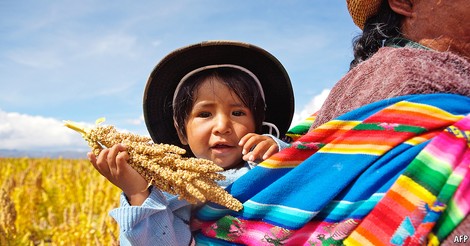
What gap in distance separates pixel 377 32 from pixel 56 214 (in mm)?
6282

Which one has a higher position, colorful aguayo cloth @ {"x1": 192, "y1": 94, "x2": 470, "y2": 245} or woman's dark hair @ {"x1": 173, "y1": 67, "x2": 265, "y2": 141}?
woman's dark hair @ {"x1": 173, "y1": 67, "x2": 265, "y2": 141}

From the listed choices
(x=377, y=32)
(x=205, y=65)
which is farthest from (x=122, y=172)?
(x=377, y=32)

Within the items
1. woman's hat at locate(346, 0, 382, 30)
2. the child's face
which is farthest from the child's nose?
woman's hat at locate(346, 0, 382, 30)

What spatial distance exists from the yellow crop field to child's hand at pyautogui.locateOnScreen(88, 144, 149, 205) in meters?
1.58

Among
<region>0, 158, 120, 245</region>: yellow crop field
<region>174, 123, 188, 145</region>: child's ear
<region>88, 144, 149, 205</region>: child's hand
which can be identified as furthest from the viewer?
<region>0, 158, 120, 245</region>: yellow crop field

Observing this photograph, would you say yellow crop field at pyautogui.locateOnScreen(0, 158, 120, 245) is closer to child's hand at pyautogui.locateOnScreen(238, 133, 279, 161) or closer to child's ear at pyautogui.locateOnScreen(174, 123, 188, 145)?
child's ear at pyautogui.locateOnScreen(174, 123, 188, 145)

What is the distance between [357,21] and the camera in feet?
6.98

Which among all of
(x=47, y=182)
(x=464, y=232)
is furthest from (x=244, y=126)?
(x=47, y=182)

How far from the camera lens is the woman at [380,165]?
1314 mm

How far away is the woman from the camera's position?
4.31 feet

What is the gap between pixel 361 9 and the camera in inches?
80.0

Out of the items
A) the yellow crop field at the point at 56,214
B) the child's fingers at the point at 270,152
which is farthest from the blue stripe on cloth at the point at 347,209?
the yellow crop field at the point at 56,214

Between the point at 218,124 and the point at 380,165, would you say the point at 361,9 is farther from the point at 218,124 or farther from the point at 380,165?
the point at 380,165

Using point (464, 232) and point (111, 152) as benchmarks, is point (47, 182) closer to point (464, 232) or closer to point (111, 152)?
point (111, 152)
